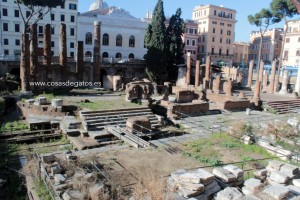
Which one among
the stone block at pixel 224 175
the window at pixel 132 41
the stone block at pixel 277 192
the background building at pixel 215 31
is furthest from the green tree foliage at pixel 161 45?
the stone block at pixel 277 192

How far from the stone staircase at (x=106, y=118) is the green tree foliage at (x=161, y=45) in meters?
17.6

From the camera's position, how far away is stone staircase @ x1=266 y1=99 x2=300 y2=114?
23.8 metres

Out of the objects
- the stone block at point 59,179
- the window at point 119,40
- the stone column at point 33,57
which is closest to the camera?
the stone block at point 59,179

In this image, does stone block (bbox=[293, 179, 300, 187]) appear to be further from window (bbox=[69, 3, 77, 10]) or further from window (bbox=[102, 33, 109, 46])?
window (bbox=[69, 3, 77, 10])

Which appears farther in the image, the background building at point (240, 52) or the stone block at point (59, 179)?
the background building at point (240, 52)

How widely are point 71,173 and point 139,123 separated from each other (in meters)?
7.37

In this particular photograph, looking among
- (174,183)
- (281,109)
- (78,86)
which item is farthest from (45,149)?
(281,109)

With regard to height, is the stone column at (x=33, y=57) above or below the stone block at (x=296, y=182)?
above

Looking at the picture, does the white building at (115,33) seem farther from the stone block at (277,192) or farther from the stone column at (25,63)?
the stone block at (277,192)

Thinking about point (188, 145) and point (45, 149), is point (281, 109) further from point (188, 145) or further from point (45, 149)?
point (45, 149)

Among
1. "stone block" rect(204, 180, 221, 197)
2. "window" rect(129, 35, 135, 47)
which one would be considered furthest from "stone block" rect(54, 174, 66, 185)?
"window" rect(129, 35, 135, 47)

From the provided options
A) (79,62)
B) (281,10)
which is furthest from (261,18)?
(79,62)

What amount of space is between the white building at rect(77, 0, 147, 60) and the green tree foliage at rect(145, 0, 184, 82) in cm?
1008

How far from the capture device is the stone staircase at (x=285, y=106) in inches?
936
